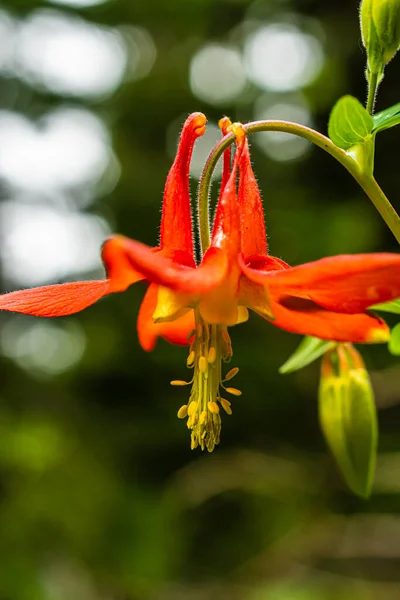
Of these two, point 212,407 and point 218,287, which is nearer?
point 218,287

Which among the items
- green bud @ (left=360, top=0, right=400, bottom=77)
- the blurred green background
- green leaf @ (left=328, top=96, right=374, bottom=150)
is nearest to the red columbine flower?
green leaf @ (left=328, top=96, right=374, bottom=150)

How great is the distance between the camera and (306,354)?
131cm

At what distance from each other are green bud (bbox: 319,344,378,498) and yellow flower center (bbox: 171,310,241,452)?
0.33 metres

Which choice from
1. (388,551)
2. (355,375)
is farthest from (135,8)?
(355,375)

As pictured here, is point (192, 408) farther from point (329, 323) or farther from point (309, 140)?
point (309, 140)

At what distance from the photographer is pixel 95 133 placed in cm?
645

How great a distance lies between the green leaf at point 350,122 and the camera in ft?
3.14

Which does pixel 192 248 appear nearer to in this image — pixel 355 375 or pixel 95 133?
pixel 355 375

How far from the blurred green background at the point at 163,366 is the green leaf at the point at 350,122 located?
394 centimetres

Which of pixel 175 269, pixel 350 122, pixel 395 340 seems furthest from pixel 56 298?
pixel 395 340

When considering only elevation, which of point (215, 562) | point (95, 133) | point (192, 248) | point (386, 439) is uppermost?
point (95, 133)

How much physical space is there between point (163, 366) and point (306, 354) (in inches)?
185

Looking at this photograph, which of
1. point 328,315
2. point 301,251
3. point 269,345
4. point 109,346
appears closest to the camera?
point 328,315

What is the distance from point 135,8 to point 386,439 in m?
3.92
